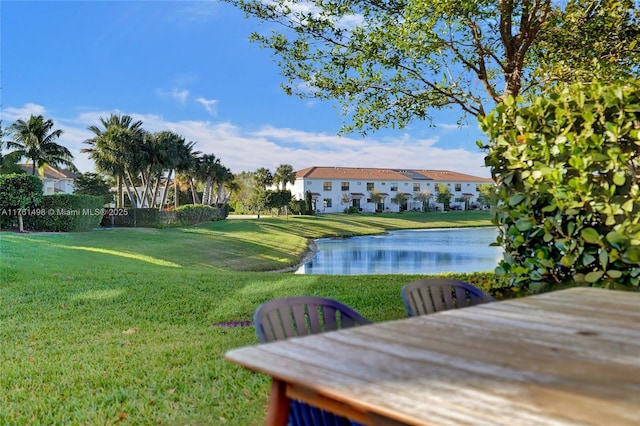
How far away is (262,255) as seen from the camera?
17.7 metres

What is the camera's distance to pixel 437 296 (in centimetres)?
245

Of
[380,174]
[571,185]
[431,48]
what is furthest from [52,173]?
[571,185]

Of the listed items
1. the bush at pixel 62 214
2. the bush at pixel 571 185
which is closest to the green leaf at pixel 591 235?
the bush at pixel 571 185

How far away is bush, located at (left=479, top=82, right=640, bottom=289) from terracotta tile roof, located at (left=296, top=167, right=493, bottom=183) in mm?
42309

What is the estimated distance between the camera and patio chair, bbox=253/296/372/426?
1436mm

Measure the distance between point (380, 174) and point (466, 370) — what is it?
161 feet

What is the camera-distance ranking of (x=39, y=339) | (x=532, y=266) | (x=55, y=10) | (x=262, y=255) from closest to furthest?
(x=532, y=266) < (x=39, y=339) < (x=55, y=10) < (x=262, y=255)

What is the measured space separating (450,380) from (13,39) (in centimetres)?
1917

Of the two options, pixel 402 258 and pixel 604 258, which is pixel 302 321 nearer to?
pixel 604 258

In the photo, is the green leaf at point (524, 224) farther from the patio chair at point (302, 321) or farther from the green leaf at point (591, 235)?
the patio chair at point (302, 321)

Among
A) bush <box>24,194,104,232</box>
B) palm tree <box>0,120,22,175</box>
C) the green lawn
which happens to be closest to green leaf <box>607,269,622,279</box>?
the green lawn

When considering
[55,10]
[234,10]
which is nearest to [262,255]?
[55,10]

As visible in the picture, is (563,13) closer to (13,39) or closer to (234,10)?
(234,10)

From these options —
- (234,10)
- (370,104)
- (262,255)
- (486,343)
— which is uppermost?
(234,10)
